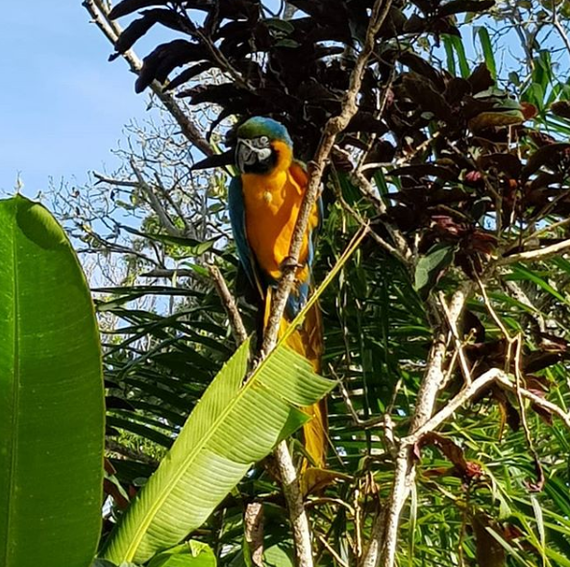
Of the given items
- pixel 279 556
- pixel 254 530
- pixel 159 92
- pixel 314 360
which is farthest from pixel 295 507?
pixel 159 92

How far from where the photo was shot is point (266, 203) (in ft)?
5.06

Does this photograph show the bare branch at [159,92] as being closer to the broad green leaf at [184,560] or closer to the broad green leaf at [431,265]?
the broad green leaf at [431,265]

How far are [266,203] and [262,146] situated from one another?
169 millimetres

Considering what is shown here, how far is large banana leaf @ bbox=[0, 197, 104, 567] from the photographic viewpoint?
457mm

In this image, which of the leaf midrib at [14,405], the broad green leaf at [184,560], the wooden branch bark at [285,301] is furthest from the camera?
the wooden branch bark at [285,301]

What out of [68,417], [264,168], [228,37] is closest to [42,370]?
[68,417]

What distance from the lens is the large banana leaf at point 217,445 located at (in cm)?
59

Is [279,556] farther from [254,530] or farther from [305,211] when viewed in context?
[305,211]

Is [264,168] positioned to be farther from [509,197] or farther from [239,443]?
[239,443]

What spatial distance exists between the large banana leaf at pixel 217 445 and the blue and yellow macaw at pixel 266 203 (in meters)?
0.59

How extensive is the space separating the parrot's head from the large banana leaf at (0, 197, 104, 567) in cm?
81

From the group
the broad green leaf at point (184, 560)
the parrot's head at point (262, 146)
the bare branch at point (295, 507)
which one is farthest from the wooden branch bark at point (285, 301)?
the parrot's head at point (262, 146)

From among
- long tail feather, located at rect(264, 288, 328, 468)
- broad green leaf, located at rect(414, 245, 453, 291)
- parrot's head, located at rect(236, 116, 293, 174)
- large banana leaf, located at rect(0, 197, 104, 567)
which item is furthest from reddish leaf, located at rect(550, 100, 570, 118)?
large banana leaf, located at rect(0, 197, 104, 567)

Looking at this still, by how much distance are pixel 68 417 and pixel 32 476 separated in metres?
0.04
